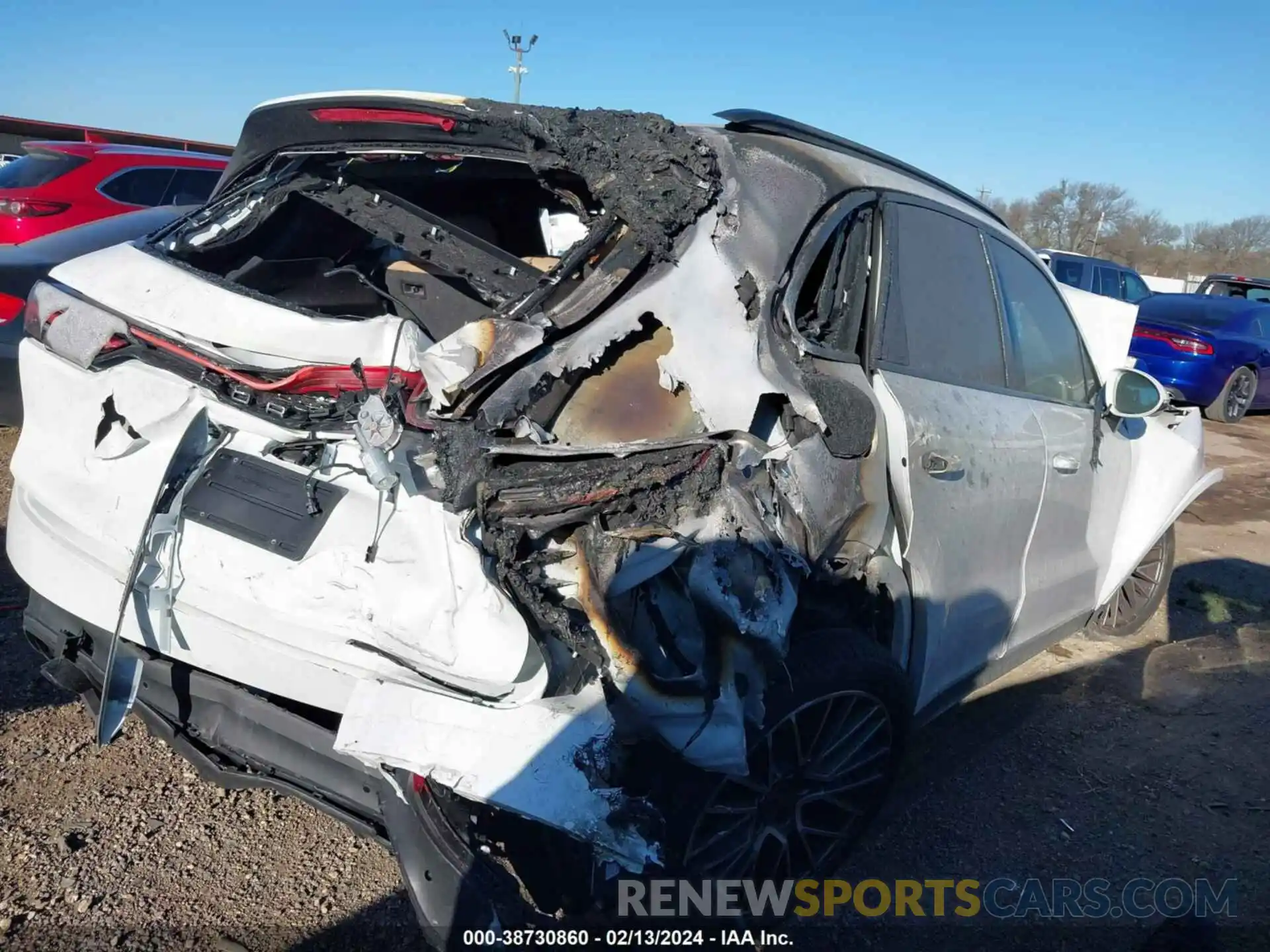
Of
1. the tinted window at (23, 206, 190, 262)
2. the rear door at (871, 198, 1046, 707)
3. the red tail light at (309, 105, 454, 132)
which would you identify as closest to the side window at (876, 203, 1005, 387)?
the rear door at (871, 198, 1046, 707)

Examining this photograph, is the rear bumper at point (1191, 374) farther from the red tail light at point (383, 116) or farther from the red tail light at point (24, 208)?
the red tail light at point (24, 208)

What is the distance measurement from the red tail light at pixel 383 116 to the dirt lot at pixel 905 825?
2.08 m


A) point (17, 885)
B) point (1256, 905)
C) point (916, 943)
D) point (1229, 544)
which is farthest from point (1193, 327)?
point (17, 885)

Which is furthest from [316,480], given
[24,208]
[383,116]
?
[24,208]

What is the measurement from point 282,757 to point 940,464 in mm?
1929

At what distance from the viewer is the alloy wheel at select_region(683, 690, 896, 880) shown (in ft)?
7.77

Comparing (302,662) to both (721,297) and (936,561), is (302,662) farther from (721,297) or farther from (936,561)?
(936,561)

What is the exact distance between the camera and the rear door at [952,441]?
8.79ft

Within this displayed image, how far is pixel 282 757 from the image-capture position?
7.09ft

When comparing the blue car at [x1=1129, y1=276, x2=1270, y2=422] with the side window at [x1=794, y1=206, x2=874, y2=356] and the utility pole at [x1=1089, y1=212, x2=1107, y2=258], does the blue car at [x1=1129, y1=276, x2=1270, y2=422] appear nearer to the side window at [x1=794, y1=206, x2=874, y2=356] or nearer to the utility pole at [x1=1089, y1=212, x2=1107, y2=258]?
the side window at [x1=794, y1=206, x2=874, y2=356]

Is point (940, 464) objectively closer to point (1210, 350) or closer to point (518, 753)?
point (518, 753)

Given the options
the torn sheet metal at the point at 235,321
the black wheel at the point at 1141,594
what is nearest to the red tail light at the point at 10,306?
the torn sheet metal at the point at 235,321

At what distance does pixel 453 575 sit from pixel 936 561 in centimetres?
154

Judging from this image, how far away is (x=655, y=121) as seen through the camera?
250 centimetres
